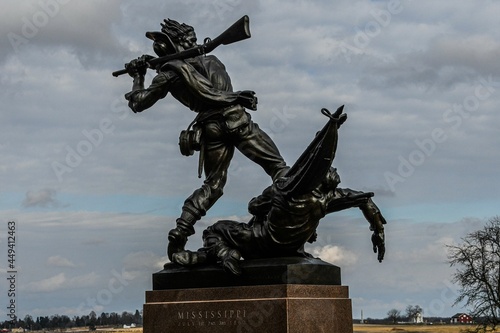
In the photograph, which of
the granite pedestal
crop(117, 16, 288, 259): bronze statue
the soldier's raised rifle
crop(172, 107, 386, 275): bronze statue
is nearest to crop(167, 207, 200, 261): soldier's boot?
crop(117, 16, 288, 259): bronze statue

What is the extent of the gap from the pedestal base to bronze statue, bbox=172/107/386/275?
1.45 ft

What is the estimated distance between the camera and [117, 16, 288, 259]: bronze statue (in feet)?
39.6

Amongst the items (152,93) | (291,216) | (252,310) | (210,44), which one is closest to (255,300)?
(252,310)

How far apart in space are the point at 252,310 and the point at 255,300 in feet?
0.44

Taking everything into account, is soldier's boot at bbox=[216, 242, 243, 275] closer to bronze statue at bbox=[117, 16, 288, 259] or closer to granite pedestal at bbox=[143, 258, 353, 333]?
granite pedestal at bbox=[143, 258, 353, 333]

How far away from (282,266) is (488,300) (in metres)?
28.8

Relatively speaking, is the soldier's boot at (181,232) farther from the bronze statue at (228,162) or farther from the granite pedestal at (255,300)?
the granite pedestal at (255,300)

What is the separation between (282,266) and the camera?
10.8 metres

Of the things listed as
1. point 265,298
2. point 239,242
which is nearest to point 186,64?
point 239,242

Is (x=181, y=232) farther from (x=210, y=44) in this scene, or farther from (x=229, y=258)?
(x=210, y=44)

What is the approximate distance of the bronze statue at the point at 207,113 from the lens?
12062 millimetres

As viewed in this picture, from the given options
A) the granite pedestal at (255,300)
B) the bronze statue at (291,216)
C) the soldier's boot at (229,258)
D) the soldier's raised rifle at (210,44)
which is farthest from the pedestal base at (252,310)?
the soldier's raised rifle at (210,44)

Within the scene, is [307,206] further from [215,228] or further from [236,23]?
[236,23]

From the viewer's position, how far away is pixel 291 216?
36.0ft
